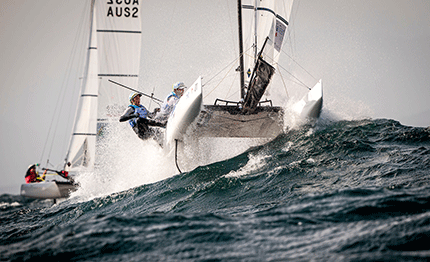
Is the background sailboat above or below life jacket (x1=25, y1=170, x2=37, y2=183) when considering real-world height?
above

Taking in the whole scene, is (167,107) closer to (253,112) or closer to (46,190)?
(253,112)

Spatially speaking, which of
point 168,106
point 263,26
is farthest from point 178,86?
point 263,26

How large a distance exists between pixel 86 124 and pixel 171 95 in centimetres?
770

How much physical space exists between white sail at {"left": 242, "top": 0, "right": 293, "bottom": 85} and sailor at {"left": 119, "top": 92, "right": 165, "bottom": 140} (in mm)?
2598

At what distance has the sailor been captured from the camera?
5.61m

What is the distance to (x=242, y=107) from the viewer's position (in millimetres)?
5465

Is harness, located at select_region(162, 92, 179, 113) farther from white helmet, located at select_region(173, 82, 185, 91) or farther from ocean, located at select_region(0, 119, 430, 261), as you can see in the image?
ocean, located at select_region(0, 119, 430, 261)

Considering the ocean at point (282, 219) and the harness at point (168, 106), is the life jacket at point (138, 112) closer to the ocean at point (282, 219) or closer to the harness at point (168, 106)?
the harness at point (168, 106)

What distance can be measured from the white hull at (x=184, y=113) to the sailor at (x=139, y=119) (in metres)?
0.40

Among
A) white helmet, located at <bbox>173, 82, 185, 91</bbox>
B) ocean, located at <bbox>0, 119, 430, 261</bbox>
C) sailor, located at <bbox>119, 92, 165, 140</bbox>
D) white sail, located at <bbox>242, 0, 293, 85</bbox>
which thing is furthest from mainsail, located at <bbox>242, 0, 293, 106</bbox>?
ocean, located at <bbox>0, 119, 430, 261</bbox>

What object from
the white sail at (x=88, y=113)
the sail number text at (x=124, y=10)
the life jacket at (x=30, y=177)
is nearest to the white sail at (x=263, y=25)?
the sail number text at (x=124, y=10)

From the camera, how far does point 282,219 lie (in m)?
2.25

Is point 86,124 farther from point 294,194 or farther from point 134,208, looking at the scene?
point 294,194

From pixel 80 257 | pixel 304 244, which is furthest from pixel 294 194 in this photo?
pixel 80 257
